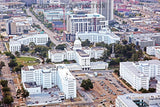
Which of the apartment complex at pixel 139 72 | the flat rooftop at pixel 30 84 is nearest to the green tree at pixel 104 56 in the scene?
the apartment complex at pixel 139 72

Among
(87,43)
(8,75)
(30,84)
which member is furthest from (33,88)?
(87,43)

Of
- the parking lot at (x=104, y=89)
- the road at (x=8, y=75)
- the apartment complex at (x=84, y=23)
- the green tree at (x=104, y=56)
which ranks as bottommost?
the parking lot at (x=104, y=89)

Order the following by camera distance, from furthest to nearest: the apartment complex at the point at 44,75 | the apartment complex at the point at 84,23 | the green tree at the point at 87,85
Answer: the apartment complex at the point at 84,23
the apartment complex at the point at 44,75
the green tree at the point at 87,85

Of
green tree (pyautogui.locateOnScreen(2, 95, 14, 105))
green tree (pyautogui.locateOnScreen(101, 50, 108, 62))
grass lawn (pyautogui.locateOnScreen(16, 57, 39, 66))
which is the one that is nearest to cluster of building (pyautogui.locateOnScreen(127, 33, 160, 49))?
green tree (pyautogui.locateOnScreen(101, 50, 108, 62))

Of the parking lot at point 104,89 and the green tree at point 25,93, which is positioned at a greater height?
the green tree at point 25,93

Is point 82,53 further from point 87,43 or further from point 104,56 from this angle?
point 87,43


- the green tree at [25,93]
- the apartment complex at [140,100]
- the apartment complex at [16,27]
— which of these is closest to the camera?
the apartment complex at [140,100]

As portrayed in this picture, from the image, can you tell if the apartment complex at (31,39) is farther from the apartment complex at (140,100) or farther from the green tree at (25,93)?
the apartment complex at (140,100)
